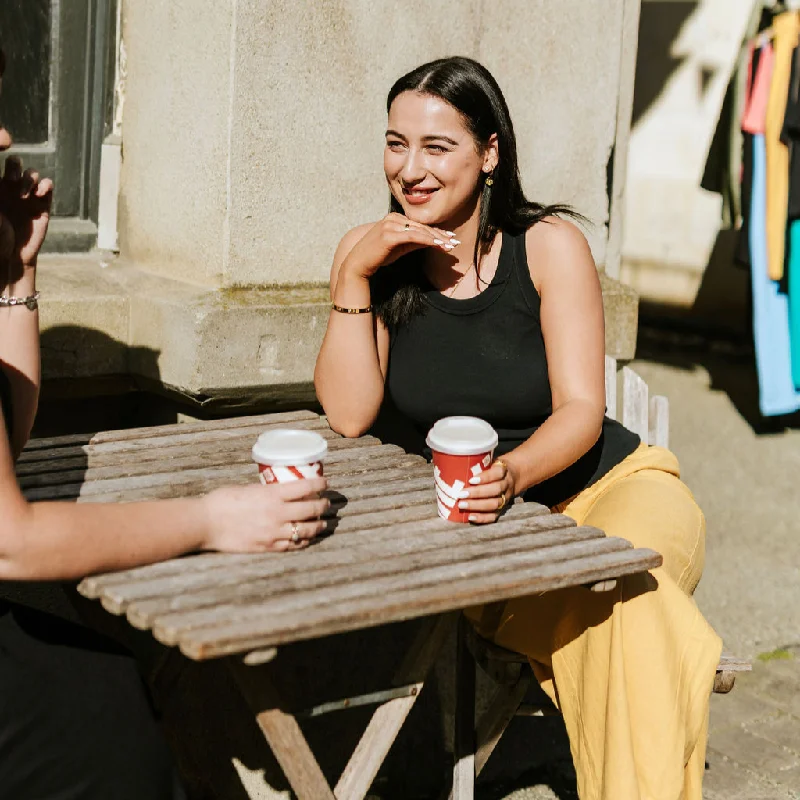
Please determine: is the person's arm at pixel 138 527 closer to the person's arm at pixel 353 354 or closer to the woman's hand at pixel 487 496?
the woman's hand at pixel 487 496

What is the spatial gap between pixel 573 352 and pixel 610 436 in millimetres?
336

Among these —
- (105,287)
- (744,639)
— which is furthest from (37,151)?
(744,639)

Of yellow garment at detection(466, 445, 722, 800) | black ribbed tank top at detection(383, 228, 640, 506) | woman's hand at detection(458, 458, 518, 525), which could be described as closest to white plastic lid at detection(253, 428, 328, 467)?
woman's hand at detection(458, 458, 518, 525)

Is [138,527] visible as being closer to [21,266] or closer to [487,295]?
[21,266]

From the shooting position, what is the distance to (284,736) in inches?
89.9

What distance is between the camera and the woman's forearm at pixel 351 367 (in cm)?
303

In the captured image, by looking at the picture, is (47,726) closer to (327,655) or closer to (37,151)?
(327,655)

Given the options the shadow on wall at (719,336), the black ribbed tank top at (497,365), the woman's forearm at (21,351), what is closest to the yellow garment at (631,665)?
the black ribbed tank top at (497,365)

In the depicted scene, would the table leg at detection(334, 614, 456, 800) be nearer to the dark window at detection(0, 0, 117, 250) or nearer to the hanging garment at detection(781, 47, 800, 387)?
the dark window at detection(0, 0, 117, 250)

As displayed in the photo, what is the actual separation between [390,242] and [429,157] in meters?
0.25

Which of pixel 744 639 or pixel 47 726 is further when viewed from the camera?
pixel 744 639

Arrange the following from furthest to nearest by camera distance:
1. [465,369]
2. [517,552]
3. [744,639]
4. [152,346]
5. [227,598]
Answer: [744,639]
[152,346]
[465,369]
[517,552]
[227,598]

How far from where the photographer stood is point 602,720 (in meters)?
2.55

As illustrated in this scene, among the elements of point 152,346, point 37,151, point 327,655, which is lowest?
point 327,655
